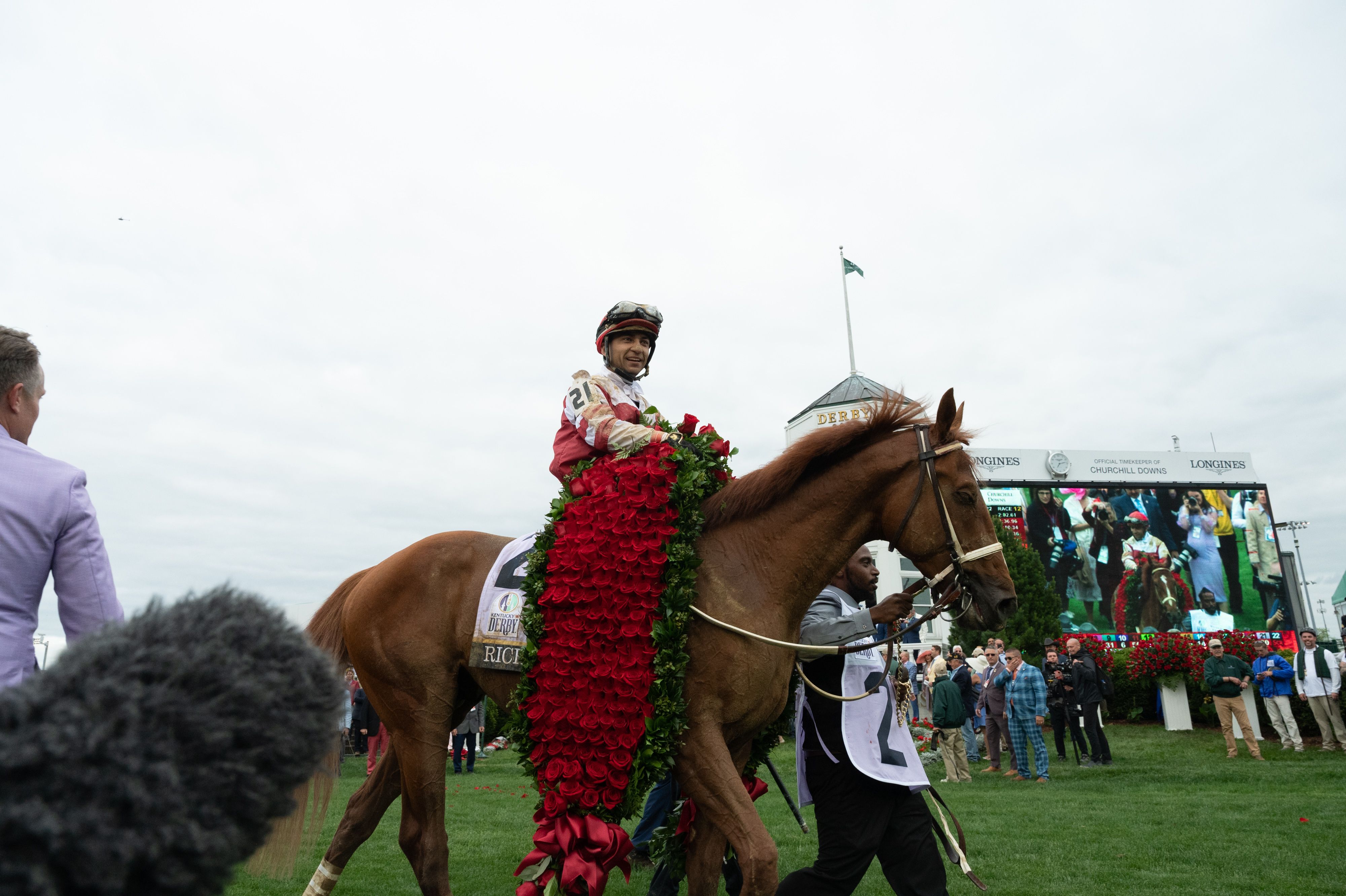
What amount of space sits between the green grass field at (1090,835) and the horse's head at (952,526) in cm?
319

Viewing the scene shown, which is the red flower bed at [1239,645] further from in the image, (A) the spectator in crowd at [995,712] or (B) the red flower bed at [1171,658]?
(A) the spectator in crowd at [995,712]

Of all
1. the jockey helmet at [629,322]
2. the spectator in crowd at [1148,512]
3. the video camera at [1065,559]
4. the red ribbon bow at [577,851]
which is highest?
the spectator in crowd at [1148,512]

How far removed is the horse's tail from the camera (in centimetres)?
404

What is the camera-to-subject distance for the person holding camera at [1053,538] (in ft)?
169

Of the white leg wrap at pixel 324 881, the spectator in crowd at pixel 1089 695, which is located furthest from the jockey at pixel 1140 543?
the white leg wrap at pixel 324 881

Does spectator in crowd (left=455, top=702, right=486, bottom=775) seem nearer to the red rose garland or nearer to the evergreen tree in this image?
the red rose garland

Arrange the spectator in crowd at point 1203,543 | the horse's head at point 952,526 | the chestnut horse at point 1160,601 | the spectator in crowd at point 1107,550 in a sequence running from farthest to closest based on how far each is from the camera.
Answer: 1. the spectator in crowd at point 1203,543
2. the chestnut horse at point 1160,601
3. the spectator in crowd at point 1107,550
4. the horse's head at point 952,526

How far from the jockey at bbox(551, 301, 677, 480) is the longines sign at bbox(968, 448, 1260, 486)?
53.4m

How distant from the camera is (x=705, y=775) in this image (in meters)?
3.61

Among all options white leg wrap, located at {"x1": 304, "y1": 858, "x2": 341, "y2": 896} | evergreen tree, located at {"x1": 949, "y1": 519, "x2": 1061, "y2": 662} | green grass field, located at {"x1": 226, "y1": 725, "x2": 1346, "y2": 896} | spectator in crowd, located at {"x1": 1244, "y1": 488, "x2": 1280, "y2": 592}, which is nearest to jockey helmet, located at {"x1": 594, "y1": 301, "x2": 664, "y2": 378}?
white leg wrap, located at {"x1": 304, "y1": 858, "x2": 341, "y2": 896}

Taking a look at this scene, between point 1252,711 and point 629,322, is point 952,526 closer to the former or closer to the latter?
point 629,322

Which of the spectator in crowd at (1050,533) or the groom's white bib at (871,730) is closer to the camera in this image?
the groom's white bib at (871,730)

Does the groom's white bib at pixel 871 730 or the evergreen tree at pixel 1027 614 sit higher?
the evergreen tree at pixel 1027 614

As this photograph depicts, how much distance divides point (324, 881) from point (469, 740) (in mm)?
12351
